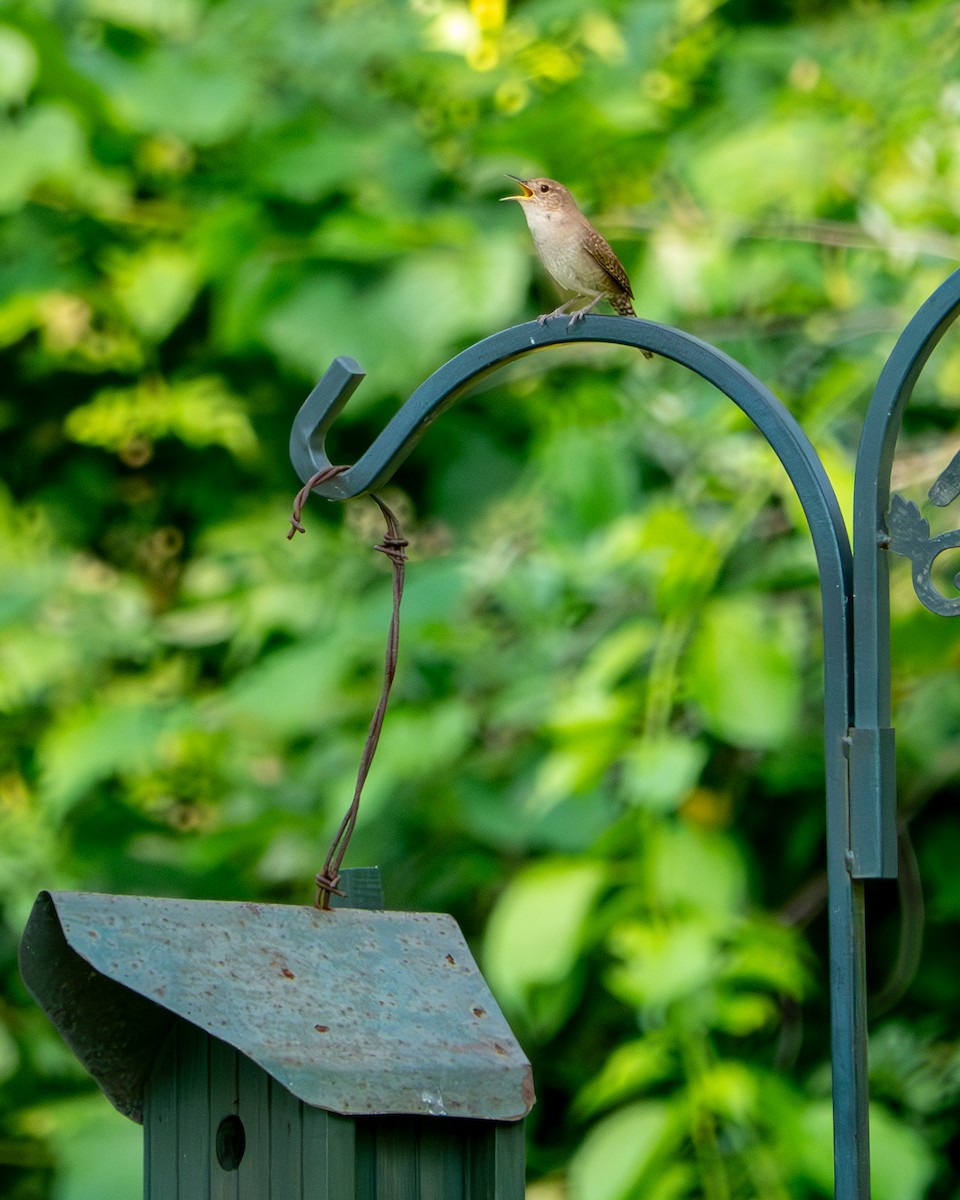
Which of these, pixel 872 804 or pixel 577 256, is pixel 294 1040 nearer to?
pixel 872 804

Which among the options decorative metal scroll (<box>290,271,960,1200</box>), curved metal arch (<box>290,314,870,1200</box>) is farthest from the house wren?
decorative metal scroll (<box>290,271,960,1200</box>)

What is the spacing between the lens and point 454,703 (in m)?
2.58

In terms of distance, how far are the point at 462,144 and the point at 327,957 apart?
2.15 metres

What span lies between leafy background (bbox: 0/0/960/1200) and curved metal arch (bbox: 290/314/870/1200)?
958 mm

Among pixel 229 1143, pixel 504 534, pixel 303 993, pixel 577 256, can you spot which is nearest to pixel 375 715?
pixel 303 993

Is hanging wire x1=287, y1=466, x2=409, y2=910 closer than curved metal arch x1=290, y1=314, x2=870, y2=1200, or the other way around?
curved metal arch x1=290, y1=314, x2=870, y2=1200

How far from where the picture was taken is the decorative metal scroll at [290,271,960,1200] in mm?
1006

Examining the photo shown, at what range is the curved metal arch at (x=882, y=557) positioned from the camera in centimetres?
100

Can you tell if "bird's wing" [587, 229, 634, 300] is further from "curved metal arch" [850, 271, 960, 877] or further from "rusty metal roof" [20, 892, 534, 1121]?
"rusty metal roof" [20, 892, 534, 1121]

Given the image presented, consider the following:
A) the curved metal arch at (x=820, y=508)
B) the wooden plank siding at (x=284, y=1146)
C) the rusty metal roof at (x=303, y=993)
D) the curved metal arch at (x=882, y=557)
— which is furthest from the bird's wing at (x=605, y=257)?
the wooden plank siding at (x=284, y=1146)

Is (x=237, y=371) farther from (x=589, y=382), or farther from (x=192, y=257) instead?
(x=589, y=382)

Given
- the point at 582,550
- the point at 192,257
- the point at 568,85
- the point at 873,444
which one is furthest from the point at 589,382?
the point at 873,444

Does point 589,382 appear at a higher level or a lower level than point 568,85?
lower

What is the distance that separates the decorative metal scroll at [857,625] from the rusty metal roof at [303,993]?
0.79 ft
